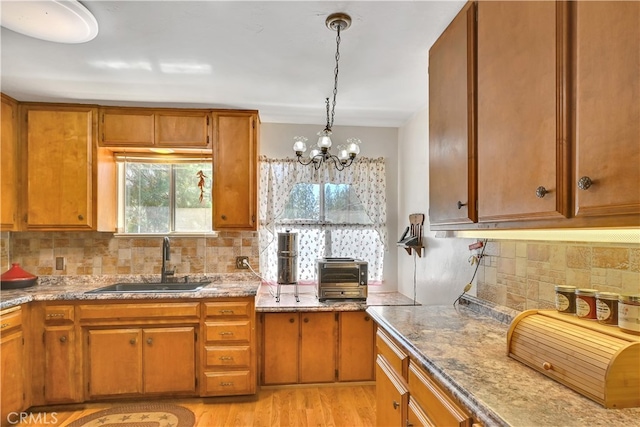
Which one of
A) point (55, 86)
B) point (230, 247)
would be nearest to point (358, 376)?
point (230, 247)

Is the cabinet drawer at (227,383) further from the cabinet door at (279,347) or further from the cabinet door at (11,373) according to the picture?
the cabinet door at (11,373)

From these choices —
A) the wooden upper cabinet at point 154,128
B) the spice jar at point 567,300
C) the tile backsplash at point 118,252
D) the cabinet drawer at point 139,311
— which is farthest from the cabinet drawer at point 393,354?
the wooden upper cabinet at point 154,128

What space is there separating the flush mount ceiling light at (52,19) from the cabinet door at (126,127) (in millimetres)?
1209

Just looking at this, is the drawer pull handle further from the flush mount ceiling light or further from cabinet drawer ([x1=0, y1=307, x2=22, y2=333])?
cabinet drawer ([x1=0, y1=307, x2=22, y2=333])

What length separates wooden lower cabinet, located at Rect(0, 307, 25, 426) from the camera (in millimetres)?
2287

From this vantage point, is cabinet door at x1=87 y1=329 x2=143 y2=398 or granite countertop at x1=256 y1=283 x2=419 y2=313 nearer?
cabinet door at x1=87 y1=329 x2=143 y2=398

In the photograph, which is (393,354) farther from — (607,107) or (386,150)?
(386,150)

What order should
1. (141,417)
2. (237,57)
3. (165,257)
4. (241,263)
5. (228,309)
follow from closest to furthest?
(237,57), (141,417), (228,309), (165,257), (241,263)

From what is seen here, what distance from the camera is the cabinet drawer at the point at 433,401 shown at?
1033mm

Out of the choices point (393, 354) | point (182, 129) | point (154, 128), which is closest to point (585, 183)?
point (393, 354)

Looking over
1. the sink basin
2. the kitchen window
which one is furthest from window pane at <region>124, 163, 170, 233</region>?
the sink basin

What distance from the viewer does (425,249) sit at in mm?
2934

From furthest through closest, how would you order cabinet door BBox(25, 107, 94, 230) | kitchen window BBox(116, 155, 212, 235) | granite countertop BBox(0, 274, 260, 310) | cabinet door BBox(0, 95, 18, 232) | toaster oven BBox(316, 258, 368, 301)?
kitchen window BBox(116, 155, 212, 235)
toaster oven BBox(316, 258, 368, 301)
cabinet door BBox(25, 107, 94, 230)
cabinet door BBox(0, 95, 18, 232)
granite countertop BBox(0, 274, 260, 310)

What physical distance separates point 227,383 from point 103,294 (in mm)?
1200
